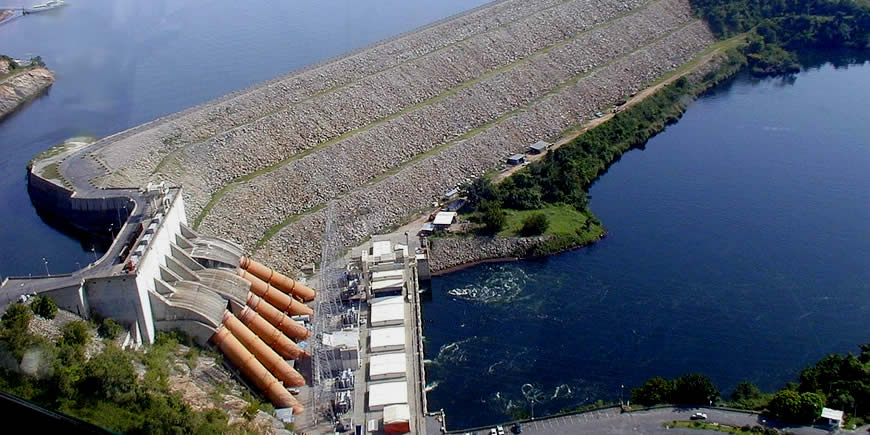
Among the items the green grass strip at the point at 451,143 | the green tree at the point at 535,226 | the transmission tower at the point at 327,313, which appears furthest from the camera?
the green tree at the point at 535,226

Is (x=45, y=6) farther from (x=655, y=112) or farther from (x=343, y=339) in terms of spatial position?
(x=343, y=339)

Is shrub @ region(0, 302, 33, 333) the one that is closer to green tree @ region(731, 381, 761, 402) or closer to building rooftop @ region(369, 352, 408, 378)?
building rooftop @ region(369, 352, 408, 378)

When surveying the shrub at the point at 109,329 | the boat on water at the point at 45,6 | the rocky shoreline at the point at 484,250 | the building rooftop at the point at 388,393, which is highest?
the boat on water at the point at 45,6

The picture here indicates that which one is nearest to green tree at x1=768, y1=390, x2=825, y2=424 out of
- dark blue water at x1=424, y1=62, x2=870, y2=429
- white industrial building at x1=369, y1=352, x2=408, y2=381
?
dark blue water at x1=424, y1=62, x2=870, y2=429

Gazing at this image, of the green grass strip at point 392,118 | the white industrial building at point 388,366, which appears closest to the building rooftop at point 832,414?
the white industrial building at point 388,366

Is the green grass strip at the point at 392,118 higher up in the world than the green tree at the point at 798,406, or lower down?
higher up

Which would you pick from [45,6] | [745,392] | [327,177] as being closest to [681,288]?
[745,392]

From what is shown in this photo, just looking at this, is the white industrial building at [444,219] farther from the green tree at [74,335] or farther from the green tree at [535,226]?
the green tree at [74,335]
